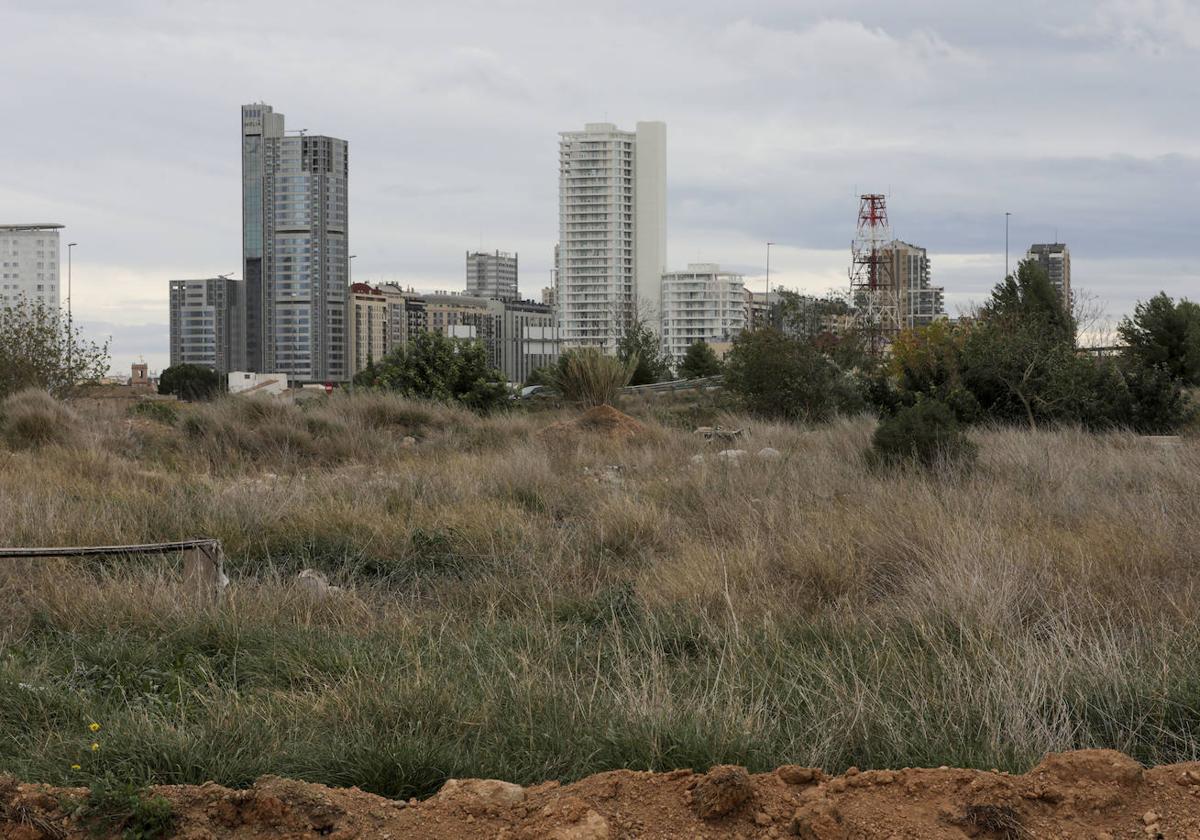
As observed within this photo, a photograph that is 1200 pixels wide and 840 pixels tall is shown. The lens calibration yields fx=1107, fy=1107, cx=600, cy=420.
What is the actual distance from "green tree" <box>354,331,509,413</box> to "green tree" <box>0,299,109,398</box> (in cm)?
691

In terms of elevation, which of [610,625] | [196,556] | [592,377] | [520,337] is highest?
Result: [520,337]

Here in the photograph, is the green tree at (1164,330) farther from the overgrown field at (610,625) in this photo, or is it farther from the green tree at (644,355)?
the overgrown field at (610,625)

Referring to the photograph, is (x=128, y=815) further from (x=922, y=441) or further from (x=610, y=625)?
(x=922, y=441)

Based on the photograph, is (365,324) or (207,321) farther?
(365,324)

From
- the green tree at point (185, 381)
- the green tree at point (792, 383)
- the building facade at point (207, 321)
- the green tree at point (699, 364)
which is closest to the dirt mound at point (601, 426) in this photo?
the green tree at point (792, 383)

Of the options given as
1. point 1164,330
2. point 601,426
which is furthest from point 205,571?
point 1164,330

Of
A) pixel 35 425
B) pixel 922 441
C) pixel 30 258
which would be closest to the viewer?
pixel 922 441

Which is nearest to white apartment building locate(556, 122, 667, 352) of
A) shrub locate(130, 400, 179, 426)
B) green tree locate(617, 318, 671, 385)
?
green tree locate(617, 318, 671, 385)

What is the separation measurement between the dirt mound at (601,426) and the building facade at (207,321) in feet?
422

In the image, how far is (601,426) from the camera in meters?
16.2

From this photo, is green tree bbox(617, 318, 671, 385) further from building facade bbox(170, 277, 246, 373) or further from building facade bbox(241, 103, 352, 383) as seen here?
building facade bbox(170, 277, 246, 373)

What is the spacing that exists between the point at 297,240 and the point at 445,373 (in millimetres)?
121834

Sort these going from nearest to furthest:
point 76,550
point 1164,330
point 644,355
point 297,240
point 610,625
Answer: point 610,625
point 76,550
point 1164,330
point 644,355
point 297,240

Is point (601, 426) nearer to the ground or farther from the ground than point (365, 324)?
nearer to the ground
